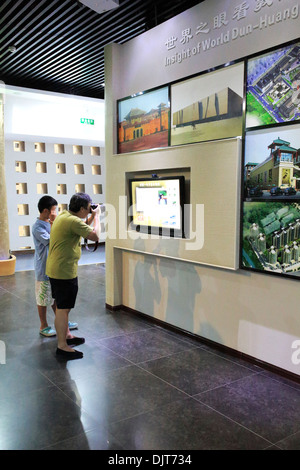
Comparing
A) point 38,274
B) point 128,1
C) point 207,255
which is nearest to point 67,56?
point 128,1

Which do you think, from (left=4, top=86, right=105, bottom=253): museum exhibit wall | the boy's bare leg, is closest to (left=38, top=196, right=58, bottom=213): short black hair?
the boy's bare leg

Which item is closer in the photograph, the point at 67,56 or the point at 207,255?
the point at 207,255

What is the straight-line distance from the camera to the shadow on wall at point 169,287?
4262 mm

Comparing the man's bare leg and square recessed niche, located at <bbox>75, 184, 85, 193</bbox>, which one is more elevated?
square recessed niche, located at <bbox>75, 184, 85, 193</bbox>

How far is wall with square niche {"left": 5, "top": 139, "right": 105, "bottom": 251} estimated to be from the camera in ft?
30.9

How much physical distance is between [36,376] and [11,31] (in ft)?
15.1

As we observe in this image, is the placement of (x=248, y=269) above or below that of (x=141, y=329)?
above

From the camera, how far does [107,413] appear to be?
2.79 metres

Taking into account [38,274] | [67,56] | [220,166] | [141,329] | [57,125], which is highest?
[67,56]

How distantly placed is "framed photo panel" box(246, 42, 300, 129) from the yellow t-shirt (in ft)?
5.77

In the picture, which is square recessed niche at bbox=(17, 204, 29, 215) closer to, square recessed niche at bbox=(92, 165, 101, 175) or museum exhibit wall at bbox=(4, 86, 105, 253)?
museum exhibit wall at bbox=(4, 86, 105, 253)

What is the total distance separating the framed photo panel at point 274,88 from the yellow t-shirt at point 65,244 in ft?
5.77
